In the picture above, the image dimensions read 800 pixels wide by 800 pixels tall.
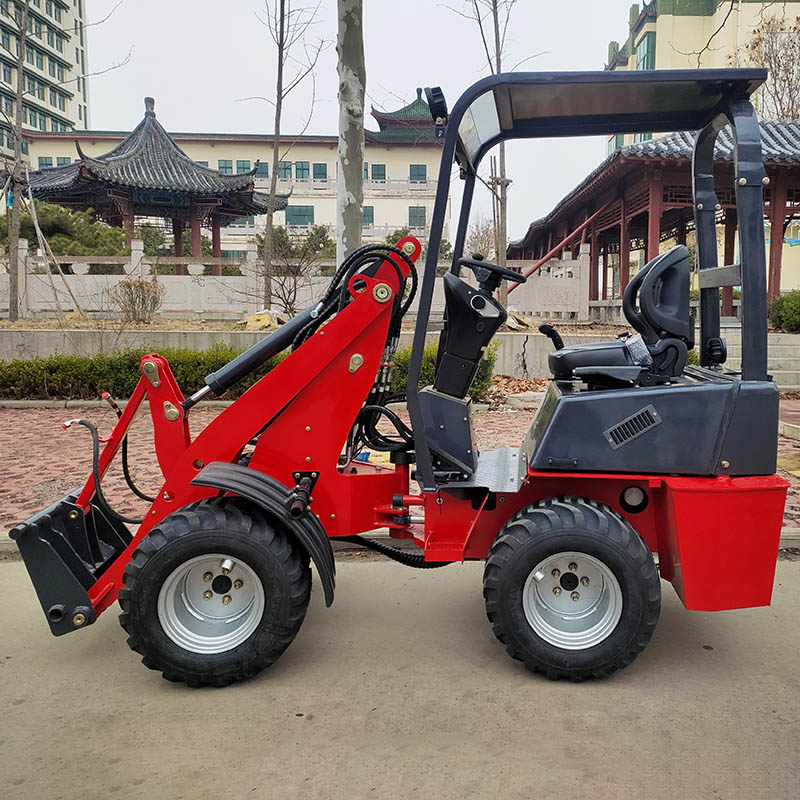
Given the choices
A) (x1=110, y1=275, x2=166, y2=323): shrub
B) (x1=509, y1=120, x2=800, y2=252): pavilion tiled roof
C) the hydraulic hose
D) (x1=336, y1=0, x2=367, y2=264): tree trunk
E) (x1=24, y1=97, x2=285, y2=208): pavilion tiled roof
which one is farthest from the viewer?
(x1=24, y1=97, x2=285, y2=208): pavilion tiled roof

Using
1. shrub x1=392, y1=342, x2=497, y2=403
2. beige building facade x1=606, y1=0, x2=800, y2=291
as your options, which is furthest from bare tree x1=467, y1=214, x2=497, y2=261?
shrub x1=392, y1=342, x2=497, y2=403

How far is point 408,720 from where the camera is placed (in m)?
2.64

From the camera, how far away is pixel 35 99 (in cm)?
6156

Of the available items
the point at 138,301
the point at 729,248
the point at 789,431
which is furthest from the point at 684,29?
the point at 789,431

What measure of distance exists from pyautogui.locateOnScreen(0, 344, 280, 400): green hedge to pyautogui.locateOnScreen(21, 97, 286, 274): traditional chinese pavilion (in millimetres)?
16054

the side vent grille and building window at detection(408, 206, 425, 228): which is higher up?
building window at detection(408, 206, 425, 228)

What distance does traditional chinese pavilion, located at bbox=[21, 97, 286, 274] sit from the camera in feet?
79.4

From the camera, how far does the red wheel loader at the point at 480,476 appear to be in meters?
2.80

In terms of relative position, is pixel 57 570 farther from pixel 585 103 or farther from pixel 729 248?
pixel 729 248

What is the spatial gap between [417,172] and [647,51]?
53.0 feet

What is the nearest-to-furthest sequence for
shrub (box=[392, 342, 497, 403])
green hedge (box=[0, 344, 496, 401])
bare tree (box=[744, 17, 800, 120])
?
shrub (box=[392, 342, 497, 403]) → green hedge (box=[0, 344, 496, 401]) → bare tree (box=[744, 17, 800, 120])

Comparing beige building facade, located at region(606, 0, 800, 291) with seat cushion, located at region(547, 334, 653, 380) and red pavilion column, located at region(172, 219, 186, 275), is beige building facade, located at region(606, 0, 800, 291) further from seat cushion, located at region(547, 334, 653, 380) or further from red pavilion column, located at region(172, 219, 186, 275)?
seat cushion, located at region(547, 334, 653, 380)

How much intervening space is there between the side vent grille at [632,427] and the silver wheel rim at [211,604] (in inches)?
60.1

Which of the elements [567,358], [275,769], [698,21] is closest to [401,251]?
[567,358]
